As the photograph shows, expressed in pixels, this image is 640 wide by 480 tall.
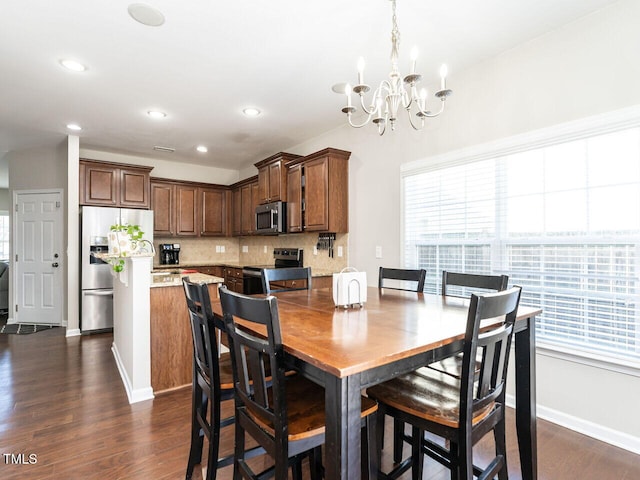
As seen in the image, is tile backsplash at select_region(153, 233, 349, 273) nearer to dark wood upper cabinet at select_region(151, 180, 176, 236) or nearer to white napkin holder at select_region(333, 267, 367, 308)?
dark wood upper cabinet at select_region(151, 180, 176, 236)

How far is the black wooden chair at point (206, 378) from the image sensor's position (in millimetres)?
1460

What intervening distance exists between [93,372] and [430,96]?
4.07 metres

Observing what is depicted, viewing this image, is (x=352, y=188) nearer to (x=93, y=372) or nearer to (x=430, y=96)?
(x=430, y=96)

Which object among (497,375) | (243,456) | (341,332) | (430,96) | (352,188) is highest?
(430,96)

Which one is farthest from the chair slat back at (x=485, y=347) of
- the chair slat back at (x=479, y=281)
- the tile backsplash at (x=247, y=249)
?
the tile backsplash at (x=247, y=249)

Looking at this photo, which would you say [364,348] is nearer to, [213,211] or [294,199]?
[294,199]

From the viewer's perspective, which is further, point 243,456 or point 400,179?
point 400,179

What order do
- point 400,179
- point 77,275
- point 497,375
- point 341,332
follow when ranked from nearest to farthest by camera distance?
point 341,332 < point 497,375 < point 400,179 < point 77,275

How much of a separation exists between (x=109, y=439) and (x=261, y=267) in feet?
9.54

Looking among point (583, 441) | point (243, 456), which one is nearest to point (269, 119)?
point (243, 456)

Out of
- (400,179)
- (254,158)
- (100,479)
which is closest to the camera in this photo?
(100,479)

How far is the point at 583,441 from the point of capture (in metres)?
2.11

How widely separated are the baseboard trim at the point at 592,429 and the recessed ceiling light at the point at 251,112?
368 cm

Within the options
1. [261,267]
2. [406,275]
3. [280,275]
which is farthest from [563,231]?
[261,267]
